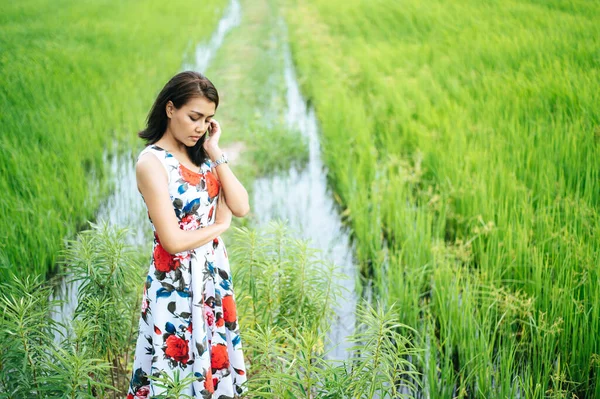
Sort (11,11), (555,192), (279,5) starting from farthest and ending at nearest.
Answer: (279,5), (11,11), (555,192)

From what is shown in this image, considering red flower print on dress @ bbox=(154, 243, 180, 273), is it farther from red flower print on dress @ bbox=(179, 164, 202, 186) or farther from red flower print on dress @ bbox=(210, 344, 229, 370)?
red flower print on dress @ bbox=(210, 344, 229, 370)

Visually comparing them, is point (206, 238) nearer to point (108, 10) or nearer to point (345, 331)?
point (345, 331)

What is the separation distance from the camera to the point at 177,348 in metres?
1.72

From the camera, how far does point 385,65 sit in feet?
22.4

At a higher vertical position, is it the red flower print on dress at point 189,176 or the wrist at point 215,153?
the wrist at point 215,153

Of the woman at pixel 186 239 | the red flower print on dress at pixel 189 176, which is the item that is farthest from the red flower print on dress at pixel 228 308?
the red flower print on dress at pixel 189 176

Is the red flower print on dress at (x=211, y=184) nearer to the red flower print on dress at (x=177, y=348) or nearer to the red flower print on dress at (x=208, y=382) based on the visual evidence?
the red flower print on dress at (x=177, y=348)

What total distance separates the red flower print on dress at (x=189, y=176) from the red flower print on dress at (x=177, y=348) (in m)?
0.50

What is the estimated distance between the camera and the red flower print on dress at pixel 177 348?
171cm

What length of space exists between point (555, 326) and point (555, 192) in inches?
53.0

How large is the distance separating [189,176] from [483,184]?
2297 millimetres

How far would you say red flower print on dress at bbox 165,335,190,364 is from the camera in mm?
1715

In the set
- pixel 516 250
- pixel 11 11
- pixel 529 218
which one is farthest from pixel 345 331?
pixel 11 11

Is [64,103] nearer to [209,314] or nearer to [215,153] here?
[215,153]
